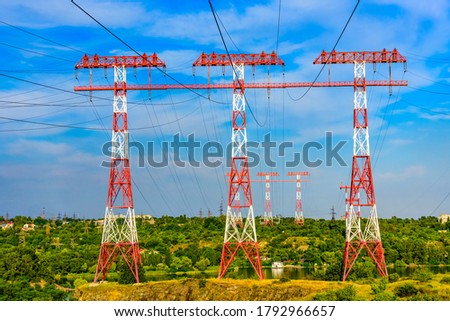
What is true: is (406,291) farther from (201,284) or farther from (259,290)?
(201,284)

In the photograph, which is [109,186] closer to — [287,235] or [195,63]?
[195,63]

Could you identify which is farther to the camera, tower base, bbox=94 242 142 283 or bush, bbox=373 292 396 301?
tower base, bbox=94 242 142 283

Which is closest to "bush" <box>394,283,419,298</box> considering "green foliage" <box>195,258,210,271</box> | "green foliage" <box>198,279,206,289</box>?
"green foliage" <box>198,279,206,289</box>

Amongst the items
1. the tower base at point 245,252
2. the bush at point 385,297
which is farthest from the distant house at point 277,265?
the bush at point 385,297

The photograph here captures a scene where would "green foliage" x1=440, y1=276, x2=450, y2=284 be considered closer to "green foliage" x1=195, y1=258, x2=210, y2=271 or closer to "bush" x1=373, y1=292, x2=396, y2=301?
"bush" x1=373, y1=292, x2=396, y2=301

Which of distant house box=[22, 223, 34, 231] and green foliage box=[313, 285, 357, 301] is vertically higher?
distant house box=[22, 223, 34, 231]

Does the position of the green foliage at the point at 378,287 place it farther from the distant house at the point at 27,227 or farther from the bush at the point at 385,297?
the distant house at the point at 27,227

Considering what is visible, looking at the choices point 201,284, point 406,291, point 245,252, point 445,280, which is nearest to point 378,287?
point 406,291

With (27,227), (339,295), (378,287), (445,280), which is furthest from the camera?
(27,227)

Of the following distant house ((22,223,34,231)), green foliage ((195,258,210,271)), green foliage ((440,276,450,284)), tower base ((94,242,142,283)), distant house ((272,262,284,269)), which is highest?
distant house ((22,223,34,231))

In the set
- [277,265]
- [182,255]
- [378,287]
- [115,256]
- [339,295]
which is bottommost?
[277,265]
